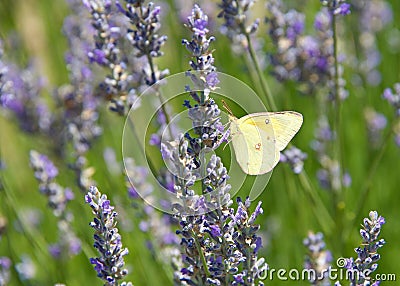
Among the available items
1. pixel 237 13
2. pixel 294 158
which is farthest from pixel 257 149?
pixel 237 13

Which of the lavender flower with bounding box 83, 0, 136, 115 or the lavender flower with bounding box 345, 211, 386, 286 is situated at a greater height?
the lavender flower with bounding box 83, 0, 136, 115

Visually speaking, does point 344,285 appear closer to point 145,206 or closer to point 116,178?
point 145,206

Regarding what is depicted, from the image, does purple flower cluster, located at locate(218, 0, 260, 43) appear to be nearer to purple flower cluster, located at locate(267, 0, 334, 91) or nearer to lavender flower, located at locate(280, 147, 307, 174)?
purple flower cluster, located at locate(267, 0, 334, 91)

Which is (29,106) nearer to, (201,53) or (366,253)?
(201,53)

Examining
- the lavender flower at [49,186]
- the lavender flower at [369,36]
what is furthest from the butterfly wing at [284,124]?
the lavender flower at [369,36]

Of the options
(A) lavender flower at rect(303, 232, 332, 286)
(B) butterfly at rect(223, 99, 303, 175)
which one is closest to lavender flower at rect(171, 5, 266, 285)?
(B) butterfly at rect(223, 99, 303, 175)

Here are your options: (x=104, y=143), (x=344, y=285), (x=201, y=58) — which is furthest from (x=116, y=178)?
(x=201, y=58)

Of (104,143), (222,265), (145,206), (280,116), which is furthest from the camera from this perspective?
(104,143)

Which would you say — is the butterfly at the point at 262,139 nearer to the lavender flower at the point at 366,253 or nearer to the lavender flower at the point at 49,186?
the lavender flower at the point at 366,253
